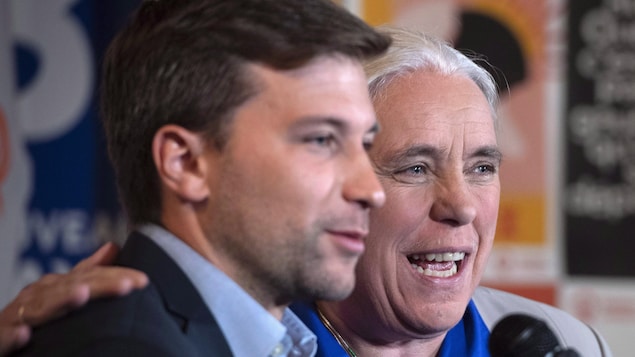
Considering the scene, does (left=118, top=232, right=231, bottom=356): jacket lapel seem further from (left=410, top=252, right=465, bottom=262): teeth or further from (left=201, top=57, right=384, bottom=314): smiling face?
(left=410, top=252, right=465, bottom=262): teeth

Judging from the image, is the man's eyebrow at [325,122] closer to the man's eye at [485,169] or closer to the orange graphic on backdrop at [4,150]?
the man's eye at [485,169]

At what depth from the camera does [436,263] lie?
1.66 metres

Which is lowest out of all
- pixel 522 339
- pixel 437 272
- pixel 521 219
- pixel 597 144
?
pixel 521 219

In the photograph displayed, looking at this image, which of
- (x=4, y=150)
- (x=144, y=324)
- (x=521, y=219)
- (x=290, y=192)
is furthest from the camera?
(x=521, y=219)

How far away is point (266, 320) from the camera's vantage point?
1184 mm

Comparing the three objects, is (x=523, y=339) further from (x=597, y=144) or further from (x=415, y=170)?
(x=597, y=144)

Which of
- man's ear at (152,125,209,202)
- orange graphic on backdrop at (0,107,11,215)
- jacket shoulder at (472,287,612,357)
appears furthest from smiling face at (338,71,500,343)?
orange graphic on backdrop at (0,107,11,215)

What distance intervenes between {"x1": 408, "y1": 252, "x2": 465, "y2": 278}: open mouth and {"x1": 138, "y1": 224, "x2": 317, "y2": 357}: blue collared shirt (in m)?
0.50

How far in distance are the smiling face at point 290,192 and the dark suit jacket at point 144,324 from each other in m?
0.06

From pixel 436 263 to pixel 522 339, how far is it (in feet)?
1.52

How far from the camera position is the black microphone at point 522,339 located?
1.20 meters

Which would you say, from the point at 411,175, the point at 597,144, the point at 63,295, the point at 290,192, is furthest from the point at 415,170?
the point at 597,144

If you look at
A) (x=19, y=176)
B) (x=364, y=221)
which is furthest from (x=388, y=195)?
(x=19, y=176)

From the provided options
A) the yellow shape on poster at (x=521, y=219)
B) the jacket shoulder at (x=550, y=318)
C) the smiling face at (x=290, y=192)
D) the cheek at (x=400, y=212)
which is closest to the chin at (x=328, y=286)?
the smiling face at (x=290, y=192)
